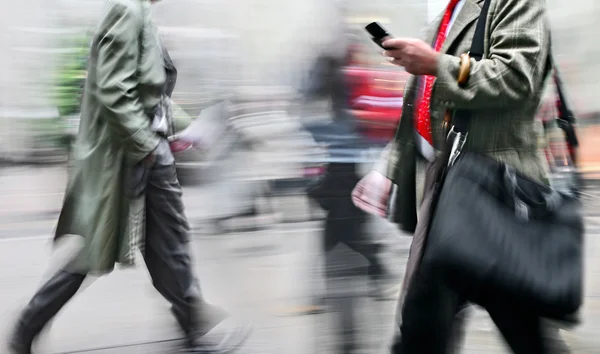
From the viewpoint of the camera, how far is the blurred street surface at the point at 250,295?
3.79 m

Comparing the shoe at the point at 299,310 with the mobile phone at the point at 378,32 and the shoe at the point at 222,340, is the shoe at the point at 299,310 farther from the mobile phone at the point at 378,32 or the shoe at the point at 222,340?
the mobile phone at the point at 378,32

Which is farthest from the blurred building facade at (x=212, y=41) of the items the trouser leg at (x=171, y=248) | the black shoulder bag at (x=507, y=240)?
the black shoulder bag at (x=507, y=240)

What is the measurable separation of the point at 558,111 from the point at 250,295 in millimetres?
2894

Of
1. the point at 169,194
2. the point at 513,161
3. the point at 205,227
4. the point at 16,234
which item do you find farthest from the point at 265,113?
the point at 513,161

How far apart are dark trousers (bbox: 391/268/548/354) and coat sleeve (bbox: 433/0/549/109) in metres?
0.45

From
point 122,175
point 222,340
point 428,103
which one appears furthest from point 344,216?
point 428,103

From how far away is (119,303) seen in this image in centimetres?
462

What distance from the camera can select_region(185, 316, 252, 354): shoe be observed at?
3637mm

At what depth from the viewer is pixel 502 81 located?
2027 millimetres

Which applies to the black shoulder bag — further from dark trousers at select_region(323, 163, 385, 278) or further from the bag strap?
dark trousers at select_region(323, 163, 385, 278)

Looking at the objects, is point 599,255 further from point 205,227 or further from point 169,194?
point 169,194

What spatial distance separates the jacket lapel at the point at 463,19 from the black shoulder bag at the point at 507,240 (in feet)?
1.09

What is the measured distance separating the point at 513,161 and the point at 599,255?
416cm

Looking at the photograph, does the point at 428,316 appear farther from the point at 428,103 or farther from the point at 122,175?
the point at 122,175
